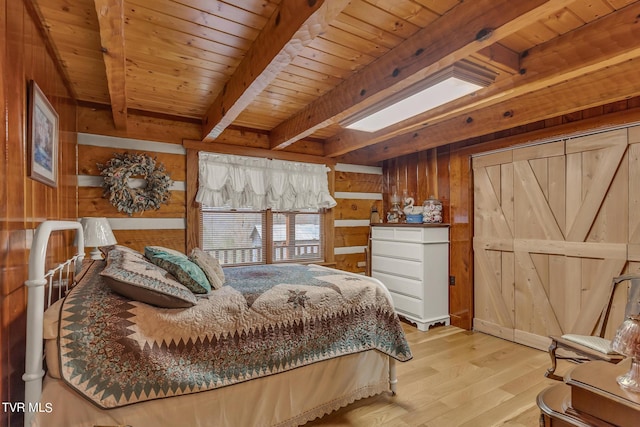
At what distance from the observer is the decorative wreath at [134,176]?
9.91 ft

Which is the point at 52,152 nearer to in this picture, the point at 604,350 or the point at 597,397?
the point at 597,397

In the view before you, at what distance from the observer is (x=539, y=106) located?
8.87 ft

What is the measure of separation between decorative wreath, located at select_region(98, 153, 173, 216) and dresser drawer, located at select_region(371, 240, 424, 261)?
2.76 m

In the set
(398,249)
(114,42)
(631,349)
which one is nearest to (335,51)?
(114,42)

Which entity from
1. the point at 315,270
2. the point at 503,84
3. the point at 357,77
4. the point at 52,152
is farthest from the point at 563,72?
the point at 52,152

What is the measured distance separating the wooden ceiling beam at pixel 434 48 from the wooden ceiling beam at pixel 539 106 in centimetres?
137

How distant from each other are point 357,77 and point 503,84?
106 cm

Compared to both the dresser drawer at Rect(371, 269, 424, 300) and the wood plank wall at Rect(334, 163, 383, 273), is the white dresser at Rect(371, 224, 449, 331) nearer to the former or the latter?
the dresser drawer at Rect(371, 269, 424, 300)

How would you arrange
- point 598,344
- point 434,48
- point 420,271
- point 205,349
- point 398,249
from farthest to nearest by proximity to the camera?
point 398,249 → point 420,271 → point 598,344 → point 434,48 → point 205,349

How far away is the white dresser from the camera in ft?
12.6

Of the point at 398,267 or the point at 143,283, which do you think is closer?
the point at 143,283

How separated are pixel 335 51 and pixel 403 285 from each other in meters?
2.98

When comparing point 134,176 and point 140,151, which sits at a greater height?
point 140,151

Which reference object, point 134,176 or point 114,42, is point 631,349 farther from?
point 134,176
